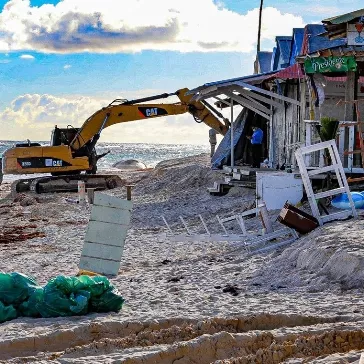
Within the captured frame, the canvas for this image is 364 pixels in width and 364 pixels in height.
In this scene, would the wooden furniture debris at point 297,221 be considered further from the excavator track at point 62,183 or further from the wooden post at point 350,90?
the excavator track at point 62,183

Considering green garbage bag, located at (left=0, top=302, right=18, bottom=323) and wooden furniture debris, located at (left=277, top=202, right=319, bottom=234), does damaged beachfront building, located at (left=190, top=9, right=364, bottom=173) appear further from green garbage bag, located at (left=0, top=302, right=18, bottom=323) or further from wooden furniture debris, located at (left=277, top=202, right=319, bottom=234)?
green garbage bag, located at (left=0, top=302, right=18, bottom=323)

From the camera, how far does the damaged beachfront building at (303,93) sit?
53.1 ft

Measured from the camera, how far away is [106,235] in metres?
12.0

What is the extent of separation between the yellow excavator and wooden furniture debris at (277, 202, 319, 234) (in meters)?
15.2

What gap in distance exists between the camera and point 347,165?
55.6 feet

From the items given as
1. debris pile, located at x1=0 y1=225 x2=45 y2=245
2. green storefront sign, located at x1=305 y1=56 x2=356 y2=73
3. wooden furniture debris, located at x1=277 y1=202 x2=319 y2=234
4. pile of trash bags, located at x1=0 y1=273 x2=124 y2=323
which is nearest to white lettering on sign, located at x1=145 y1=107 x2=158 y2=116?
debris pile, located at x1=0 y1=225 x2=45 y2=245

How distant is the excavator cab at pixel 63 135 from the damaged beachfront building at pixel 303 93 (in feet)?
19.8

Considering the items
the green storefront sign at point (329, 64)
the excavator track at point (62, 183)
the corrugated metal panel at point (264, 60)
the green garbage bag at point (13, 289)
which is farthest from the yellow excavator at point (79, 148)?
the green garbage bag at point (13, 289)

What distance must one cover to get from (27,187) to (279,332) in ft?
78.4

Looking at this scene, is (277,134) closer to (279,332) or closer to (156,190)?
(156,190)

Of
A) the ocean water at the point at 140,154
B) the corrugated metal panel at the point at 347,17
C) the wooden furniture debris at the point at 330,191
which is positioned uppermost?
the corrugated metal panel at the point at 347,17

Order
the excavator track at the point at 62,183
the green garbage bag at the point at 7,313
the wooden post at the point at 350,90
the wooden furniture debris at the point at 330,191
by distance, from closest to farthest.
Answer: the green garbage bag at the point at 7,313
the wooden furniture debris at the point at 330,191
the wooden post at the point at 350,90
the excavator track at the point at 62,183

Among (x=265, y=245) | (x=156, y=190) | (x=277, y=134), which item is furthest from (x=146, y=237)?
(x=156, y=190)

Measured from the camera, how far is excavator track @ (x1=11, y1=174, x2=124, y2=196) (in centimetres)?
2923
